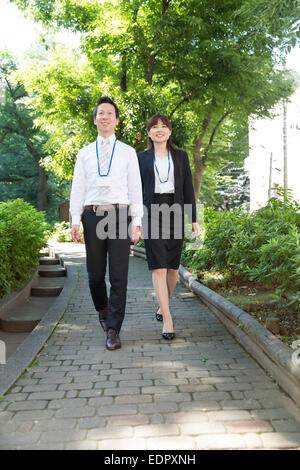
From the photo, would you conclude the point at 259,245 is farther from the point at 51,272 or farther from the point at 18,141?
the point at 18,141

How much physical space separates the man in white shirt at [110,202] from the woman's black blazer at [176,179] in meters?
0.32

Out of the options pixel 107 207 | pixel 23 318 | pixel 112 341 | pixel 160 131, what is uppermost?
pixel 160 131

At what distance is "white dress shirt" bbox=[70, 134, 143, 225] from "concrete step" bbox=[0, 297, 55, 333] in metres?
2.00

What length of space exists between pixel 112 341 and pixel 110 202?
1.31 m

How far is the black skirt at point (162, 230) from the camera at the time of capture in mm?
Answer: 4461

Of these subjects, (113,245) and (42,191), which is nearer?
(113,245)

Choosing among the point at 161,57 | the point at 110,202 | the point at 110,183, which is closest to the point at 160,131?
the point at 110,183

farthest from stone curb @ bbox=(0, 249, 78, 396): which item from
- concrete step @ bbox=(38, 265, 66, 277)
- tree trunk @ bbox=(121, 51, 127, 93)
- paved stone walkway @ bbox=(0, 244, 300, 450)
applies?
tree trunk @ bbox=(121, 51, 127, 93)

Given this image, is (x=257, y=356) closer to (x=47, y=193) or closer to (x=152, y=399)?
(x=152, y=399)

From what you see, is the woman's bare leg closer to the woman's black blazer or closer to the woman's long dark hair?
the woman's black blazer

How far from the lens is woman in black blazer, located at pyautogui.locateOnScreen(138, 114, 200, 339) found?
446cm

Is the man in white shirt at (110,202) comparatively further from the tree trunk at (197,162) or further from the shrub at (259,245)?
the tree trunk at (197,162)

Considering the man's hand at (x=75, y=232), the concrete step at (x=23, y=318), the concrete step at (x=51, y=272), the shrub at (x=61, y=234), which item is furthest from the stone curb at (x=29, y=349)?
the shrub at (x=61, y=234)

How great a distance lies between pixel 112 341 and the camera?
4.16 m
